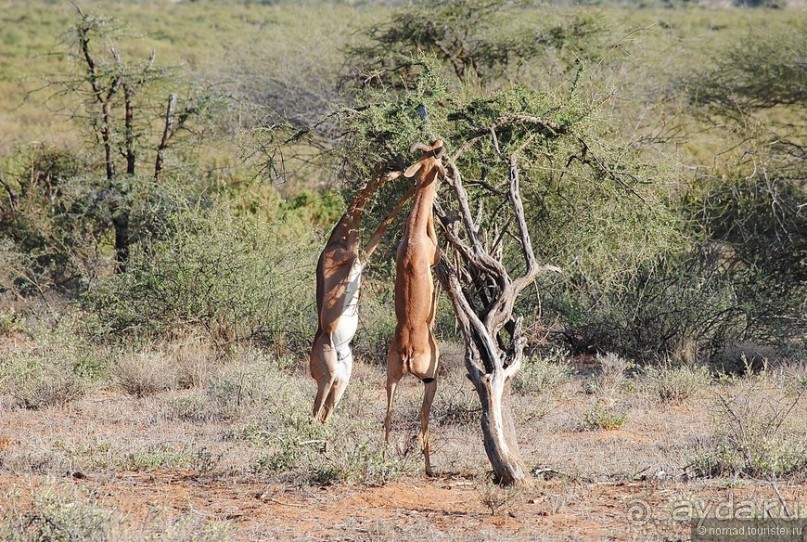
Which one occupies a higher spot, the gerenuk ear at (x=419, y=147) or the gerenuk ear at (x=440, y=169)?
the gerenuk ear at (x=419, y=147)

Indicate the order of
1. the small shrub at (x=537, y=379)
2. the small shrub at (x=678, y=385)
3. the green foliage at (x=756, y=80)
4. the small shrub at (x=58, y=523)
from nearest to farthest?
the small shrub at (x=58, y=523) → the small shrub at (x=678, y=385) → the small shrub at (x=537, y=379) → the green foliage at (x=756, y=80)

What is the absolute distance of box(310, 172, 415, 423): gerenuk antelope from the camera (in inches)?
269

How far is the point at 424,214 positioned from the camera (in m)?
6.24

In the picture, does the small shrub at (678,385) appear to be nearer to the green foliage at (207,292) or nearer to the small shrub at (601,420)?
the small shrub at (601,420)

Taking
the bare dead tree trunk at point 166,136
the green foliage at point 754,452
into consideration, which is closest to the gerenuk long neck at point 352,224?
the green foliage at point 754,452

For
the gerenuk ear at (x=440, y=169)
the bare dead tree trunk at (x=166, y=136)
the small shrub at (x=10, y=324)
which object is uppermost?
the gerenuk ear at (x=440, y=169)

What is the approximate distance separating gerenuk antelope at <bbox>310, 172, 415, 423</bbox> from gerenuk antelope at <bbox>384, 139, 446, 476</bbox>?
62 cm

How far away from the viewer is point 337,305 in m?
6.90

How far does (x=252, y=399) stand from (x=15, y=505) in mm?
3630

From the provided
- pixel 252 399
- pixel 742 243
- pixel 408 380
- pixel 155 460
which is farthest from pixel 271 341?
pixel 742 243

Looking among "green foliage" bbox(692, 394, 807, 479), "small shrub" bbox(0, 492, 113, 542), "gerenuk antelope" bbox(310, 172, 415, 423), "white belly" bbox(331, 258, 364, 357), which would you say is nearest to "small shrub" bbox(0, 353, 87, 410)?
"gerenuk antelope" bbox(310, 172, 415, 423)

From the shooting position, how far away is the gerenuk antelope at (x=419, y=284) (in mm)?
6227

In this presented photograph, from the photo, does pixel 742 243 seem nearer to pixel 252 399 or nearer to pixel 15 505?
pixel 252 399

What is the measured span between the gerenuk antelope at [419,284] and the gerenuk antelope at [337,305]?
62cm
